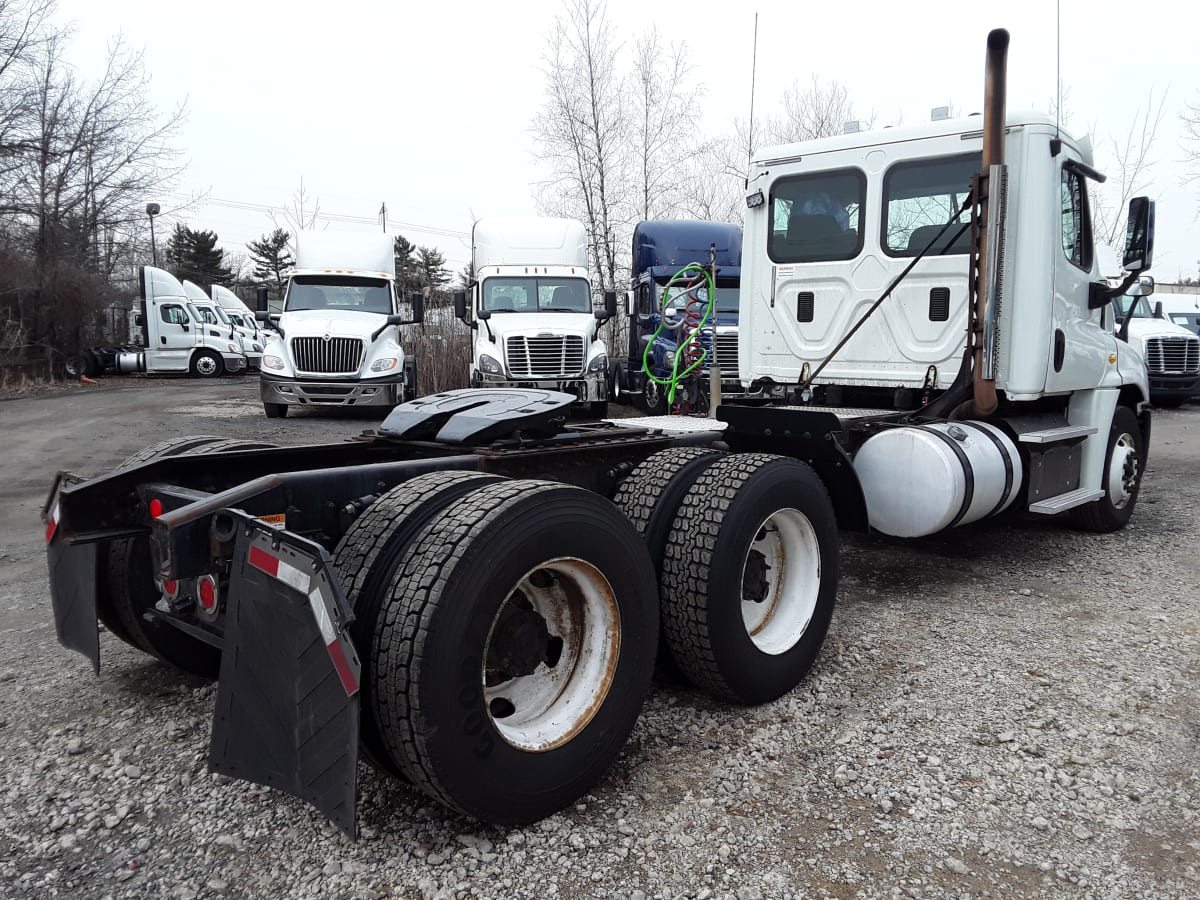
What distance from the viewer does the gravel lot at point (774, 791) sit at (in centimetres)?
243

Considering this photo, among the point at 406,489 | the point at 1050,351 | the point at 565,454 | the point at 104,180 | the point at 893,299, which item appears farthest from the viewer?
the point at 104,180

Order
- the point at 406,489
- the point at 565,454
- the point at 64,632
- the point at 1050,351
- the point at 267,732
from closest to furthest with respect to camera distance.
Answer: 1. the point at 267,732
2. the point at 406,489
3. the point at 64,632
4. the point at 565,454
5. the point at 1050,351

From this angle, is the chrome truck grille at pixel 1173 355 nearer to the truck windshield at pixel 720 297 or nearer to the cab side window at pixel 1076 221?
the truck windshield at pixel 720 297

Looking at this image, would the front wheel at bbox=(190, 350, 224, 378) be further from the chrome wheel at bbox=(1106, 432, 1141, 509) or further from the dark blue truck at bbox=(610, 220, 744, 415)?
the chrome wheel at bbox=(1106, 432, 1141, 509)

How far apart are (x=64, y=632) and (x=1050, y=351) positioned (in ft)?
17.8

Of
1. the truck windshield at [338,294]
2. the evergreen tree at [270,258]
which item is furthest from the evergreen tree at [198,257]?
the truck windshield at [338,294]

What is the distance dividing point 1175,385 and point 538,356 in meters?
11.7

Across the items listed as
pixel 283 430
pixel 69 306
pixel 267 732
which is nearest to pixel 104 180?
pixel 69 306

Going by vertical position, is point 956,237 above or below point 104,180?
below

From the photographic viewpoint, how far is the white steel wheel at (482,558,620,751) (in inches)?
106

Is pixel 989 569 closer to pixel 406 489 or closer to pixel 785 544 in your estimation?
pixel 785 544

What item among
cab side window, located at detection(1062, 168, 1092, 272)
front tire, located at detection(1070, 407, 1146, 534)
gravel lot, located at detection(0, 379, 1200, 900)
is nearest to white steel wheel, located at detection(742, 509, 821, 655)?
gravel lot, located at detection(0, 379, 1200, 900)

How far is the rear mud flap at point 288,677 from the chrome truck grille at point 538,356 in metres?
11.7

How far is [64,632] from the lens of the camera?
328 cm
